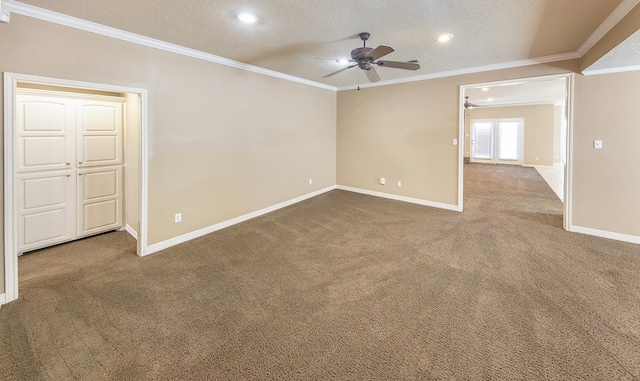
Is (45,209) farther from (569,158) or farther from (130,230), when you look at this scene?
(569,158)

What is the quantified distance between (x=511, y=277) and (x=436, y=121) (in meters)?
3.38

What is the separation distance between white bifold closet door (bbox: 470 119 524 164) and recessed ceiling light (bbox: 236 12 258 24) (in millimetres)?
12163

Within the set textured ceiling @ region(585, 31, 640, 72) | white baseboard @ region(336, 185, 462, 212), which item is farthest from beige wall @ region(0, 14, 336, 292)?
textured ceiling @ region(585, 31, 640, 72)

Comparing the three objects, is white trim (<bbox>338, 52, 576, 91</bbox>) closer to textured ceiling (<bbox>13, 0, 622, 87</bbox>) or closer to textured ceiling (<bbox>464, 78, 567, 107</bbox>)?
textured ceiling (<bbox>13, 0, 622, 87</bbox>)

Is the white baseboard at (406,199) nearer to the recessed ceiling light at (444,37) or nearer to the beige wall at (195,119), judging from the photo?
the beige wall at (195,119)

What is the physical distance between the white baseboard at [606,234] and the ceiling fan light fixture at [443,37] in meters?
3.34

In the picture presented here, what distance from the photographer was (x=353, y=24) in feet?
9.36

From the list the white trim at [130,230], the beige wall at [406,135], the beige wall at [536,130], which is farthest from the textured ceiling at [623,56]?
the beige wall at [536,130]

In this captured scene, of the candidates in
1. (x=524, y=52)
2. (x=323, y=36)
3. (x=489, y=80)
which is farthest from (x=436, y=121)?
(x=323, y=36)

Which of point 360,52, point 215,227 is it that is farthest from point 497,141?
point 215,227

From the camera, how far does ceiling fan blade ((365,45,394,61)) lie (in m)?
2.64

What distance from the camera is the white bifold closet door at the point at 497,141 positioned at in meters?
11.3

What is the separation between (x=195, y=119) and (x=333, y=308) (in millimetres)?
3115

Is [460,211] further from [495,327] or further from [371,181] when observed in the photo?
[495,327]
